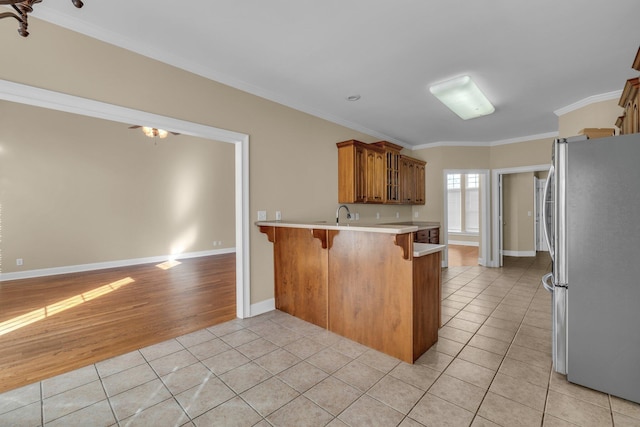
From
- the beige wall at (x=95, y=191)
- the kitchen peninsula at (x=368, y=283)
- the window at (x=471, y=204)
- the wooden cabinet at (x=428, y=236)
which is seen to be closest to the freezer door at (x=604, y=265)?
the kitchen peninsula at (x=368, y=283)

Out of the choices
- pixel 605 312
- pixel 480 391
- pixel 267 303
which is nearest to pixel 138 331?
pixel 267 303

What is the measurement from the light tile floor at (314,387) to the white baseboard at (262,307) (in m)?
0.46

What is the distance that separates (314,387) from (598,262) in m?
2.10

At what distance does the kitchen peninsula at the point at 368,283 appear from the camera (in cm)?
233

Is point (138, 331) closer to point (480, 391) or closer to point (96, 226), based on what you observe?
point (480, 391)

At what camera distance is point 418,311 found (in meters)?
2.38

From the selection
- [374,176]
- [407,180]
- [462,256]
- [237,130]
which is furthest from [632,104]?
[462,256]

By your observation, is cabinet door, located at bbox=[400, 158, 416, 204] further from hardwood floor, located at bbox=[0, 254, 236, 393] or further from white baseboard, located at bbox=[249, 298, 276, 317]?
hardwood floor, located at bbox=[0, 254, 236, 393]

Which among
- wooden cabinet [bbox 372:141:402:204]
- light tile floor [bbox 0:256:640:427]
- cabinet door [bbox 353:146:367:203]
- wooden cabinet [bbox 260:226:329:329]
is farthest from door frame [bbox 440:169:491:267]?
wooden cabinet [bbox 260:226:329:329]

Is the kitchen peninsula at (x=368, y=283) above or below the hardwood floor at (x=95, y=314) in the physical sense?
above

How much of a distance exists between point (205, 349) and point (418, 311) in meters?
1.91

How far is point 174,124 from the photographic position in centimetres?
274

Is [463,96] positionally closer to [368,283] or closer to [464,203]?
[368,283]

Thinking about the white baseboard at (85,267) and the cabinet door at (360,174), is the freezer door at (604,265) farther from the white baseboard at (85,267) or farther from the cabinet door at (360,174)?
the white baseboard at (85,267)
